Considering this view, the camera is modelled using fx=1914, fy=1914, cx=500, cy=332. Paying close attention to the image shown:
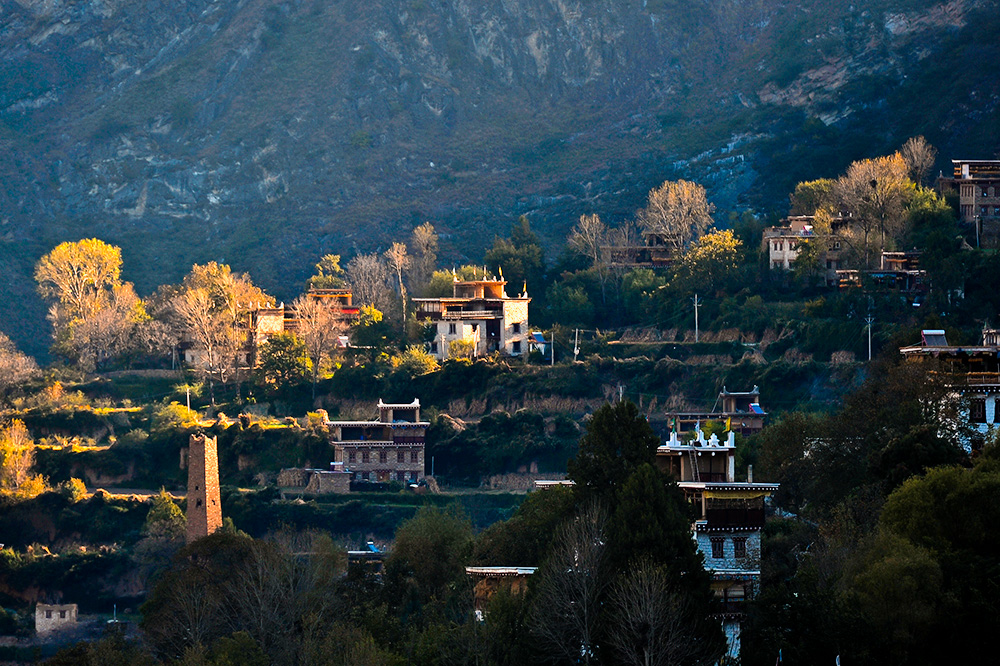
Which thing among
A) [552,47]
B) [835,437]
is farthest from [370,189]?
[835,437]

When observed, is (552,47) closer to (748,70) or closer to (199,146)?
(748,70)

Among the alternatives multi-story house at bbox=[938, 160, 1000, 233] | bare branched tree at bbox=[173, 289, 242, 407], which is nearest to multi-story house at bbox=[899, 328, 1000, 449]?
multi-story house at bbox=[938, 160, 1000, 233]

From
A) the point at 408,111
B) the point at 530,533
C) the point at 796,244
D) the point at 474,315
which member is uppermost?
the point at 408,111

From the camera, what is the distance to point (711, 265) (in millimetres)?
104750

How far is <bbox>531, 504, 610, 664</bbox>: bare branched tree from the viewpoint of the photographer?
47.5 m

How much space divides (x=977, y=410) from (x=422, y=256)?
2768 inches

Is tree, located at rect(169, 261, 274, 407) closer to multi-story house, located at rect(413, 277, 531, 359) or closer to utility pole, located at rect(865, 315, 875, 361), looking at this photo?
multi-story house, located at rect(413, 277, 531, 359)

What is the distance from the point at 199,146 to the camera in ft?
536

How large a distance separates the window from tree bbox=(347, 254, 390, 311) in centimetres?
5624

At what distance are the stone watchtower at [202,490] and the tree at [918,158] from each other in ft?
152

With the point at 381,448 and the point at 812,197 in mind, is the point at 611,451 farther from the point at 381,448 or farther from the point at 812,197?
the point at 812,197

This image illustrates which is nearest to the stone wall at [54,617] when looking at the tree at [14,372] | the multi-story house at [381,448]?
the multi-story house at [381,448]

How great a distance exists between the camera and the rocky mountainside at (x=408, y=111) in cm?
13962

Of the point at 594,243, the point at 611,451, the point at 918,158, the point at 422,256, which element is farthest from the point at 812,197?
the point at 611,451
